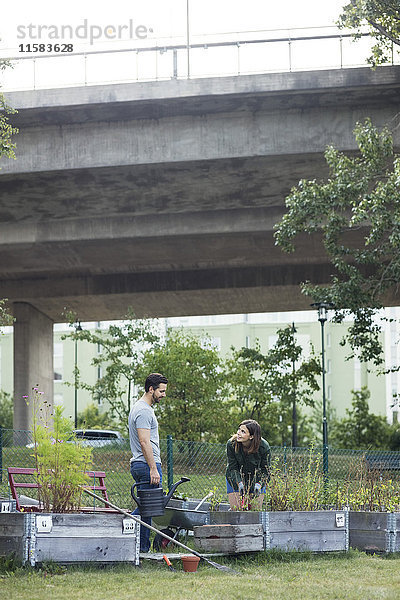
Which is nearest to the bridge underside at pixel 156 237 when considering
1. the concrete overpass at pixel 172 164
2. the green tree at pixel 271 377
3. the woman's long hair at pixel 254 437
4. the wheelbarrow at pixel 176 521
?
the concrete overpass at pixel 172 164

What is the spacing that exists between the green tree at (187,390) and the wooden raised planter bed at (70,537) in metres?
17.3

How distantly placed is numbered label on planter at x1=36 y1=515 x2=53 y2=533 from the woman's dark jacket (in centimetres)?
221

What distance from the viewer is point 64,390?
72.8 meters

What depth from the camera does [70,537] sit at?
24.3 ft

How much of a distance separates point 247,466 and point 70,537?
87.1 inches

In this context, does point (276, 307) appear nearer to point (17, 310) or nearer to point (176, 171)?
point (17, 310)

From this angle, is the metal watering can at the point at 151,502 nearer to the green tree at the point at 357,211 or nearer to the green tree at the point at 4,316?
the green tree at the point at 357,211

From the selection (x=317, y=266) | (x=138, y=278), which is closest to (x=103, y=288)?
(x=138, y=278)

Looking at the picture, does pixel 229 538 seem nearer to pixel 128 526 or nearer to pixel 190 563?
pixel 190 563

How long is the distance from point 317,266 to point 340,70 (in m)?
9.69

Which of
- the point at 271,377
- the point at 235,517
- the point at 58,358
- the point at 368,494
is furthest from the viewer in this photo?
the point at 58,358

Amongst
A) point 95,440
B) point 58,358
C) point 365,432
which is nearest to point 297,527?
point 95,440

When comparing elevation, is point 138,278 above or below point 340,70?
below

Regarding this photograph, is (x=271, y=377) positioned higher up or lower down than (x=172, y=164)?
lower down
